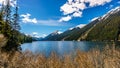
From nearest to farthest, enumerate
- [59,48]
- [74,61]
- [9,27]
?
[74,61], [9,27], [59,48]

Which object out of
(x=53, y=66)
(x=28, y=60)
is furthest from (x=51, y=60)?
(x=28, y=60)

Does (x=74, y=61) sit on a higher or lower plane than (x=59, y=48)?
lower

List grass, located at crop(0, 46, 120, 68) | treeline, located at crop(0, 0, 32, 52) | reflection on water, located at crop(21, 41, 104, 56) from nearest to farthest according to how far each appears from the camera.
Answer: grass, located at crop(0, 46, 120, 68) → reflection on water, located at crop(21, 41, 104, 56) → treeline, located at crop(0, 0, 32, 52)

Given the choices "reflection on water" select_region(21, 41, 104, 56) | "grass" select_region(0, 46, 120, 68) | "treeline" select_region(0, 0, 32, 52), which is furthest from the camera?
"treeline" select_region(0, 0, 32, 52)

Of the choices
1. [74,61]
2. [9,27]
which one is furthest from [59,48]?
[74,61]

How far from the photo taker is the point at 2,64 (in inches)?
488

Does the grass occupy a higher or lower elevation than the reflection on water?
lower

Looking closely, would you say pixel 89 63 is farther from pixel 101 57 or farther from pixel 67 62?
pixel 67 62

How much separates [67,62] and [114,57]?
3441mm

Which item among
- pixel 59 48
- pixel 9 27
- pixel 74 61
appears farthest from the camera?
pixel 59 48

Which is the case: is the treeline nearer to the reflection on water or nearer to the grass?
the reflection on water

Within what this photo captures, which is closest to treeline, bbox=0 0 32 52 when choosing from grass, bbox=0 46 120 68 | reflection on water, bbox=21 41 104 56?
reflection on water, bbox=21 41 104 56

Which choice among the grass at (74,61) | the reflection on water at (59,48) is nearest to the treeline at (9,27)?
the reflection on water at (59,48)

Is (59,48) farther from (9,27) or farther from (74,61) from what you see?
(74,61)
